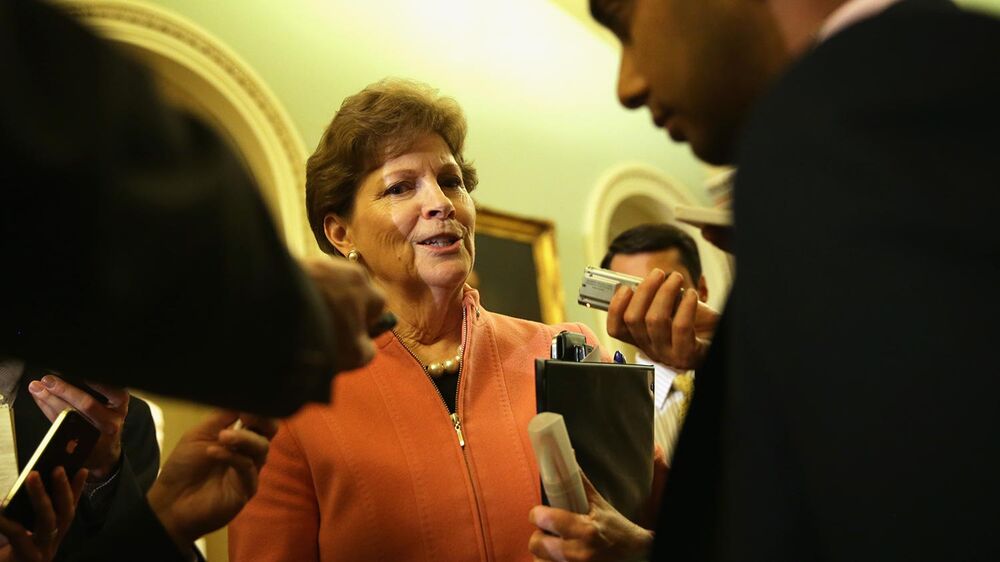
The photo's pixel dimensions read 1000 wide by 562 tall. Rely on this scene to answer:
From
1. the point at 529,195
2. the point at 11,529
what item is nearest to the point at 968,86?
the point at 11,529

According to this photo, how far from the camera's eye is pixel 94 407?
169cm

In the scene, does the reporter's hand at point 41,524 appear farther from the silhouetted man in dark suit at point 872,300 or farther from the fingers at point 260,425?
the silhouetted man in dark suit at point 872,300

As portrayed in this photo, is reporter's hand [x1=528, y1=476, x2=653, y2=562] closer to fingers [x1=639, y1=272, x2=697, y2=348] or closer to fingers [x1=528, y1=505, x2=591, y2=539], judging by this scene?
fingers [x1=528, y1=505, x2=591, y2=539]

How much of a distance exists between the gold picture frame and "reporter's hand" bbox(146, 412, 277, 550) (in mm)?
3358

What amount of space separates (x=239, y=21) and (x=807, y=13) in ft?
11.8

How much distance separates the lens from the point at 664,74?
2.85 feet

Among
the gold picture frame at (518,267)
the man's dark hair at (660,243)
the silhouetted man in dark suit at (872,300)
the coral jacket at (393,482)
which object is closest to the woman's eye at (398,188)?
the coral jacket at (393,482)

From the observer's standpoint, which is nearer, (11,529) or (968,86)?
(968,86)

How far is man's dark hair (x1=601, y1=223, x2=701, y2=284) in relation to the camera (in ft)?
10.3

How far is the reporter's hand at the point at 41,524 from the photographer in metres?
1.42

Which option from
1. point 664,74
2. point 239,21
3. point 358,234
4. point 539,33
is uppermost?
point 539,33

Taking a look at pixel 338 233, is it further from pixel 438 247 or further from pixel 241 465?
pixel 241 465

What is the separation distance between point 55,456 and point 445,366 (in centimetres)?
73

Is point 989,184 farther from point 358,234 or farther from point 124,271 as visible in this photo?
point 358,234
